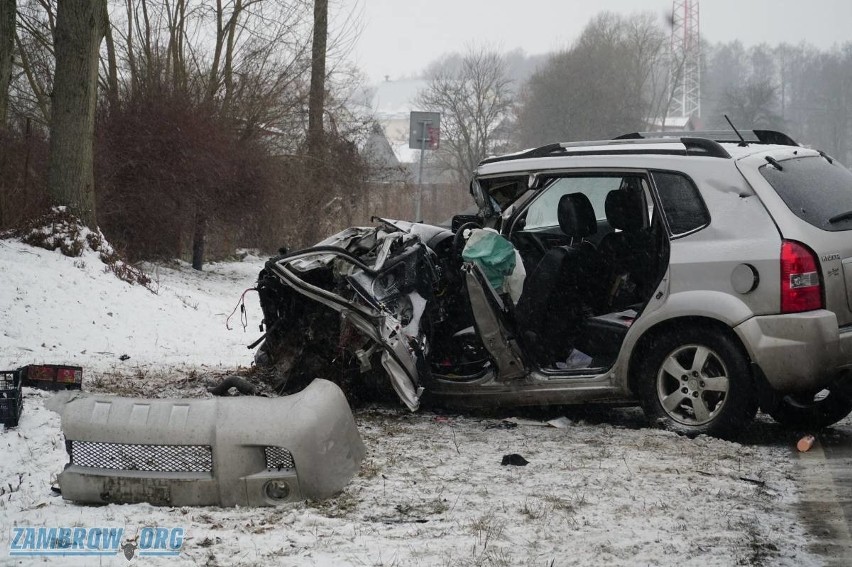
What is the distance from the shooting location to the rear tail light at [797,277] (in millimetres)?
5375

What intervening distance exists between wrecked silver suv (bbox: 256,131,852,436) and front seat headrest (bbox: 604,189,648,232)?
0.01 metres

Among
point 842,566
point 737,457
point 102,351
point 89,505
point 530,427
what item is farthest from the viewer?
point 102,351

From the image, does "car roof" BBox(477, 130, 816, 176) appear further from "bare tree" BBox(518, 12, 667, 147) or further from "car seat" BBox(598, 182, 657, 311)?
"bare tree" BBox(518, 12, 667, 147)

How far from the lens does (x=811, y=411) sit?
20.9ft

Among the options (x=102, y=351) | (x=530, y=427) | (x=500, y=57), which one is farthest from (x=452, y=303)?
(x=500, y=57)

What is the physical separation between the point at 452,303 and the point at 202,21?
16.2 metres

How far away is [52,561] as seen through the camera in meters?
3.89

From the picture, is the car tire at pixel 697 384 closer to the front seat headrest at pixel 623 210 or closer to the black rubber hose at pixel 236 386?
the front seat headrest at pixel 623 210

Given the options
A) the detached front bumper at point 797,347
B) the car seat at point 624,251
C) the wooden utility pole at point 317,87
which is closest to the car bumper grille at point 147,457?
the detached front bumper at point 797,347

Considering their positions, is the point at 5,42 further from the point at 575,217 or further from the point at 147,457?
the point at 147,457

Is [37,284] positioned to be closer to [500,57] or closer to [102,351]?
[102,351]

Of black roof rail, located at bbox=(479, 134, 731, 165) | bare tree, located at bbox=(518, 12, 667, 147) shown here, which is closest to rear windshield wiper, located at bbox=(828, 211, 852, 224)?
black roof rail, located at bbox=(479, 134, 731, 165)

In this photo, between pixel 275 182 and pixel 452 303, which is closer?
pixel 452 303

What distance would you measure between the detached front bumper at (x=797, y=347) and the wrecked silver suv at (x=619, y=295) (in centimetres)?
1
